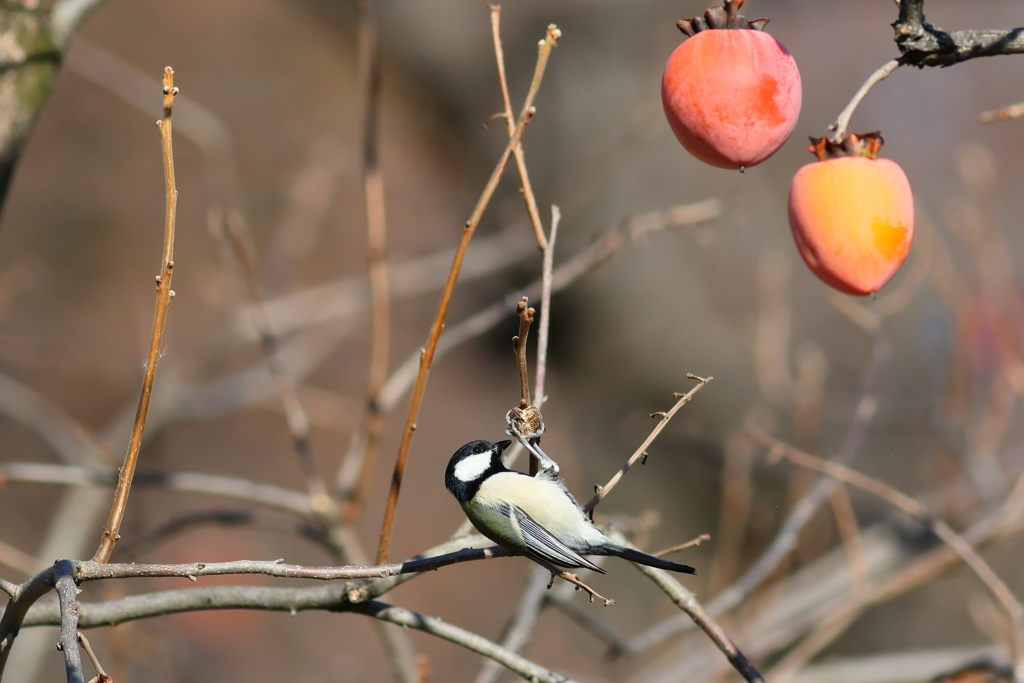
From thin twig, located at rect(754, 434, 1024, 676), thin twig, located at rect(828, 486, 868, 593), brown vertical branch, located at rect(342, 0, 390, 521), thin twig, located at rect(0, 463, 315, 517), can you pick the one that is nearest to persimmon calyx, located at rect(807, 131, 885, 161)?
thin twig, located at rect(754, 434, 1024, 676)

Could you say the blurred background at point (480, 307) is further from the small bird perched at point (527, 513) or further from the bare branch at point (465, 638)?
the bare branch at point (465, 638)

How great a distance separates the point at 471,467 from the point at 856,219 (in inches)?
21.9

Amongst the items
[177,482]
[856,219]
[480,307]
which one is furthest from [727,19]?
[480,307]

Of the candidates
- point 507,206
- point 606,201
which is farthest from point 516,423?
point 606,201

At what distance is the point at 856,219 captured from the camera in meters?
0.94

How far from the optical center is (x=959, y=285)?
7.47ft

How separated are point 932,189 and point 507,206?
141 inches

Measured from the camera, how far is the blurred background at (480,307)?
2889mm

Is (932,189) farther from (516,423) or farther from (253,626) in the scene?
(516,423)

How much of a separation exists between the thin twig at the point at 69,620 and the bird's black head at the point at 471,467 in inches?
18.0

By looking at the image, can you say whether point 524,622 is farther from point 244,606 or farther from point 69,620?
point 69,620

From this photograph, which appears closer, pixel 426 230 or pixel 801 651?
pixel 801 651

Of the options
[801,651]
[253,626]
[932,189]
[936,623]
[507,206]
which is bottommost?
[801,651]

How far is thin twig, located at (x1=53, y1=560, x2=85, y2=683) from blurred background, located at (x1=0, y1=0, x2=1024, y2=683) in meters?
1.37
